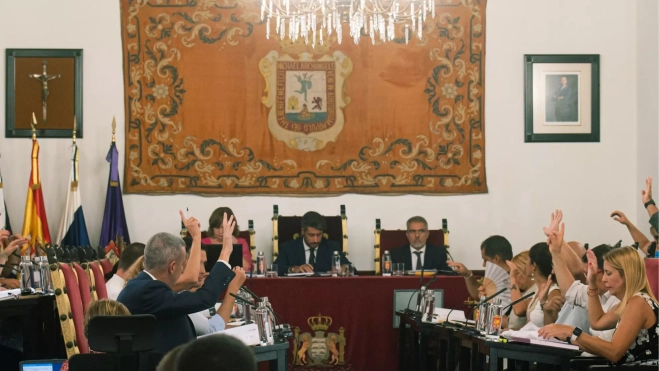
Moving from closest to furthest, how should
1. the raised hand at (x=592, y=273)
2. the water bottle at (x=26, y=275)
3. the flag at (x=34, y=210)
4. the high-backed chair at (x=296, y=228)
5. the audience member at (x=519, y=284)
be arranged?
the raised hand at (x=592, y=273), the water bottle at (x=26, y=275), the audience member at (x=519, y=284), the flag at (x=34, y=210), the high-backed chair at (x=296, y=228)

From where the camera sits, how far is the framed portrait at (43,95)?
10.2 meters

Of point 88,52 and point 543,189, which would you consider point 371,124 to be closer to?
point 543,189

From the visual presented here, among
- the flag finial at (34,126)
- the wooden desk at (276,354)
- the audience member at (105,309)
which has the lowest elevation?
the wooden desk at (276,354)

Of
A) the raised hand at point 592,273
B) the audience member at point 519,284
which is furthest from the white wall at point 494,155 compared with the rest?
the raised hand at point 592,273

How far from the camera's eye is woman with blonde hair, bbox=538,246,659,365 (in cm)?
473

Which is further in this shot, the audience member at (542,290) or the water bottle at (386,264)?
the water bottle at (386,264)

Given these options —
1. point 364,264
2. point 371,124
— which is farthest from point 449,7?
point 364,264

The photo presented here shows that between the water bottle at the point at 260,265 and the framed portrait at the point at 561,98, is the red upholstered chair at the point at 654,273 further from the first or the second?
the framed portrait at the point at 561,98

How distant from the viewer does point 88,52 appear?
10.3 metres

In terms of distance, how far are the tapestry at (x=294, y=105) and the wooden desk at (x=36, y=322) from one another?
441 cm

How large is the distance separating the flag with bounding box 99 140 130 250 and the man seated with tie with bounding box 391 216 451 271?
290cm

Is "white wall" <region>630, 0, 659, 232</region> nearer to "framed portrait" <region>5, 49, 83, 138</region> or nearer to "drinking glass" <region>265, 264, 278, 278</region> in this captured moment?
"drinking glass" <region>265, 264, 278, 278</region>

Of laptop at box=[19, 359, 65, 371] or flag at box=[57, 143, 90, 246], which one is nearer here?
laptop at box=[19, 359, 65, 371]

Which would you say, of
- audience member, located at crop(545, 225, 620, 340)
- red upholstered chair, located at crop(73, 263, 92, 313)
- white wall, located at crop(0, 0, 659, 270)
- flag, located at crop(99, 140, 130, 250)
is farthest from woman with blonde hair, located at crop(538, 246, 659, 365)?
flag, located at crop(99, 140, 130, 250)
